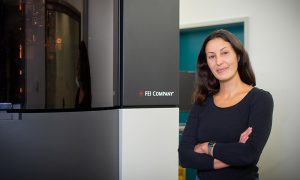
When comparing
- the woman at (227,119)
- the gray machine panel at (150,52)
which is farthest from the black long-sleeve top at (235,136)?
the gray machine panel at (150,52)

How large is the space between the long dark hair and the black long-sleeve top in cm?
9

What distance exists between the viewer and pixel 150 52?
3.79 ft

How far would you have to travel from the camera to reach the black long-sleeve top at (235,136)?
101 centimetres

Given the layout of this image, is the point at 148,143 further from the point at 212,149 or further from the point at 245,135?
the point at 245,135

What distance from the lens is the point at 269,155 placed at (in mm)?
2498

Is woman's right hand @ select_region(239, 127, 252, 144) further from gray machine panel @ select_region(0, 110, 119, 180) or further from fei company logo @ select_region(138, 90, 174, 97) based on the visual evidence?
gray machine panel @ select_region(0, 110, 119, 180)

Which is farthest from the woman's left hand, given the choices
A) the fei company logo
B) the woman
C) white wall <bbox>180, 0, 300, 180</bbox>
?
white wall <bbox>180, 0, 300, 180</bbox>

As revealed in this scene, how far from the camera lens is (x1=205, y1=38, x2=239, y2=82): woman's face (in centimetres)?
111

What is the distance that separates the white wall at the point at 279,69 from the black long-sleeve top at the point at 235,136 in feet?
5.01

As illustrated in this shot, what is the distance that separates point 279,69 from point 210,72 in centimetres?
146

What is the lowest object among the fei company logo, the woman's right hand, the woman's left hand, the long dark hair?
the woman's left hand

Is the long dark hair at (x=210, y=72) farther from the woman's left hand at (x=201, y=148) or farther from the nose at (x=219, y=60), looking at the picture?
the woman's left hand at (x=201, y=148)

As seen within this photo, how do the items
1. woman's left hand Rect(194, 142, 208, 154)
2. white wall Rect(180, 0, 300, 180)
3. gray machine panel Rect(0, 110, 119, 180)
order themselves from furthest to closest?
white wall Rect(180, 0, 300, 180)
woman's left hand Rect(194, 142, 208, 154)
gray machine panel Rect(0, 110, 119, 180)

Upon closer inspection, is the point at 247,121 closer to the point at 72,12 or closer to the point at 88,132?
the point at 88,132
